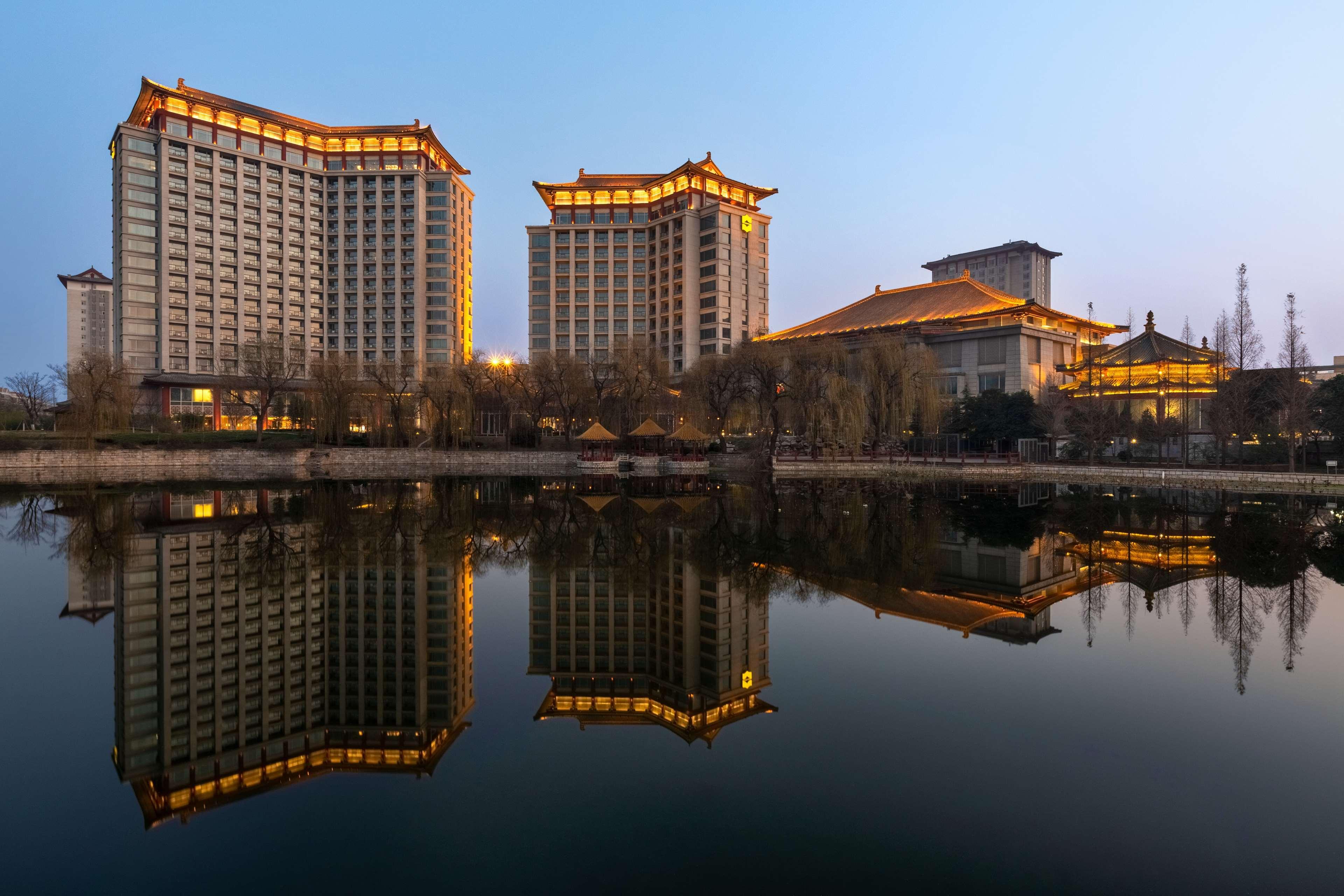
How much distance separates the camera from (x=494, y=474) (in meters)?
36.0

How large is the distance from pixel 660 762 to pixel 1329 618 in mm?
8638

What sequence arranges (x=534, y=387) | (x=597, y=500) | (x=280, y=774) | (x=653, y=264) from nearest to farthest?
(x=280, y=774) → (x=597, y=500) → (x=534, y=387) → (x=653, y=264)

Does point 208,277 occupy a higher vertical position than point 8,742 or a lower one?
higher

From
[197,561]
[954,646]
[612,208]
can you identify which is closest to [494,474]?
[197,561]

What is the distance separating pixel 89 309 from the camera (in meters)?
113

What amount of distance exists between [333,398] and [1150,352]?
46.2 meters

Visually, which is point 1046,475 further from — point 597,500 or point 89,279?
point 89,279

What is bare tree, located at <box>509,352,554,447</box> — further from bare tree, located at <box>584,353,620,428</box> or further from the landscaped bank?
the landscaped bank

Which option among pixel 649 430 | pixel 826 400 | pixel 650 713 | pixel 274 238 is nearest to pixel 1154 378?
pixel 826 400

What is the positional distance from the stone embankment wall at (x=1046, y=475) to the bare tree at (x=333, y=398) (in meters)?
21.7

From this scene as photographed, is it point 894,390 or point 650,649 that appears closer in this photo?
point 650,649

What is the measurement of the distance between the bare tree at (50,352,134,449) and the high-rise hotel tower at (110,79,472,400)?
64.6 ft

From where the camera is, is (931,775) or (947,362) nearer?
(931,775)

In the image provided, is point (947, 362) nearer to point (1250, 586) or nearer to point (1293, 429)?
point (1293, 429)
